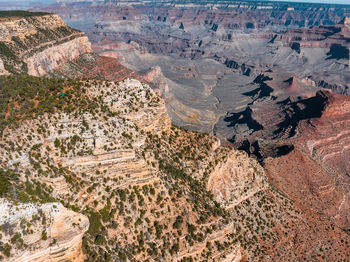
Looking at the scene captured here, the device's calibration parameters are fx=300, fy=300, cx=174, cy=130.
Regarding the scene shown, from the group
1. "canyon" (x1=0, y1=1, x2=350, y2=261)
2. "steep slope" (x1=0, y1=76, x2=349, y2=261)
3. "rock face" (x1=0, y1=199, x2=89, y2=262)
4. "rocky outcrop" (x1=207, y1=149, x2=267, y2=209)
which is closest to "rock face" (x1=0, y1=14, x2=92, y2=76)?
"canyon" (x1=0, y1=1, x2=350, y2=261)

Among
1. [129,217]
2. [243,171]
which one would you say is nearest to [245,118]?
[243,171]

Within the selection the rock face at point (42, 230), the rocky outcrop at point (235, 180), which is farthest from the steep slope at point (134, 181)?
the rock face at point (42, 230)

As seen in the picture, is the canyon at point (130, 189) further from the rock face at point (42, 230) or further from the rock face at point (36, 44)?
the rock face at point (36, 44)

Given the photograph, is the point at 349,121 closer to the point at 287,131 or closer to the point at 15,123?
the point at 287,131

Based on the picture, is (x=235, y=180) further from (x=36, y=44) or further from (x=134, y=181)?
(x=36, y=44)

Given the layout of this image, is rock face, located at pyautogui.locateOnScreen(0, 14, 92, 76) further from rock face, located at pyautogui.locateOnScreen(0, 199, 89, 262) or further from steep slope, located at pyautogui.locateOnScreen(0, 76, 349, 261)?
rock face, located at pyautogui.locateOnScreen(0, 199, 89, 262)
